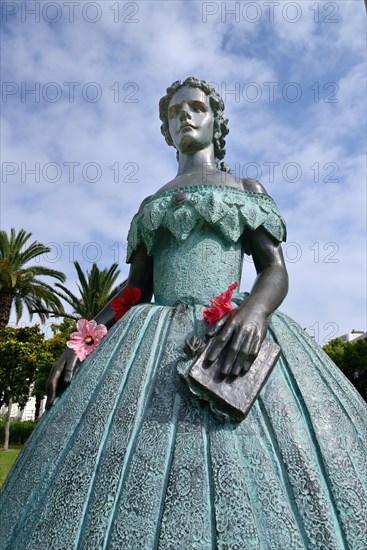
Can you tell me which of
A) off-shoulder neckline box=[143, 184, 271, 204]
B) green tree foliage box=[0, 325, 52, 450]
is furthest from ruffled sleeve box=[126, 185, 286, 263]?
green tree foliage box=[0, 325, 52, 450]

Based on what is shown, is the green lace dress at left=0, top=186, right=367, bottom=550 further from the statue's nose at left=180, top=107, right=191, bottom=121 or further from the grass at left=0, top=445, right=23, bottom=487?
the grass at left=0, top=445, right=23, bottom=487

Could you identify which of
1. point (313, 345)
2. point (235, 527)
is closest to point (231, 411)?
point (235, 527)

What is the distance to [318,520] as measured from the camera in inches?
Result: 66.3

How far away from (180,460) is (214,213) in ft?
4.91

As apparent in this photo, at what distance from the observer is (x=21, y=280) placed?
2217 cm

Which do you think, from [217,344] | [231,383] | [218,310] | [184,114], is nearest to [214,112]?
[184,114]

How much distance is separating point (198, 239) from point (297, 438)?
4.46 ft

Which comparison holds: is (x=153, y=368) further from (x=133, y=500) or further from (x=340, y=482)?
(x=340, y=482)

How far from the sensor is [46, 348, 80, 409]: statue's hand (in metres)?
2.59

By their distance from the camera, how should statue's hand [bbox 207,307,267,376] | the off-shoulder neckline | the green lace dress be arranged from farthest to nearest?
the off-shoulder neckline → statue's hand [bbox 207,307,267,376] → the green lace dress

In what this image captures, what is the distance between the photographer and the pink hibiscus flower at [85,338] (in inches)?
105

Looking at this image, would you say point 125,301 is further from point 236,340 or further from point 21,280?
point 21,280

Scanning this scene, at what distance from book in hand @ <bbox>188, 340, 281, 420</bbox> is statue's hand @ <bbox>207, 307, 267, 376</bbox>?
3cm

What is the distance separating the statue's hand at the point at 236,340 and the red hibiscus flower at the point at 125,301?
99 cm
